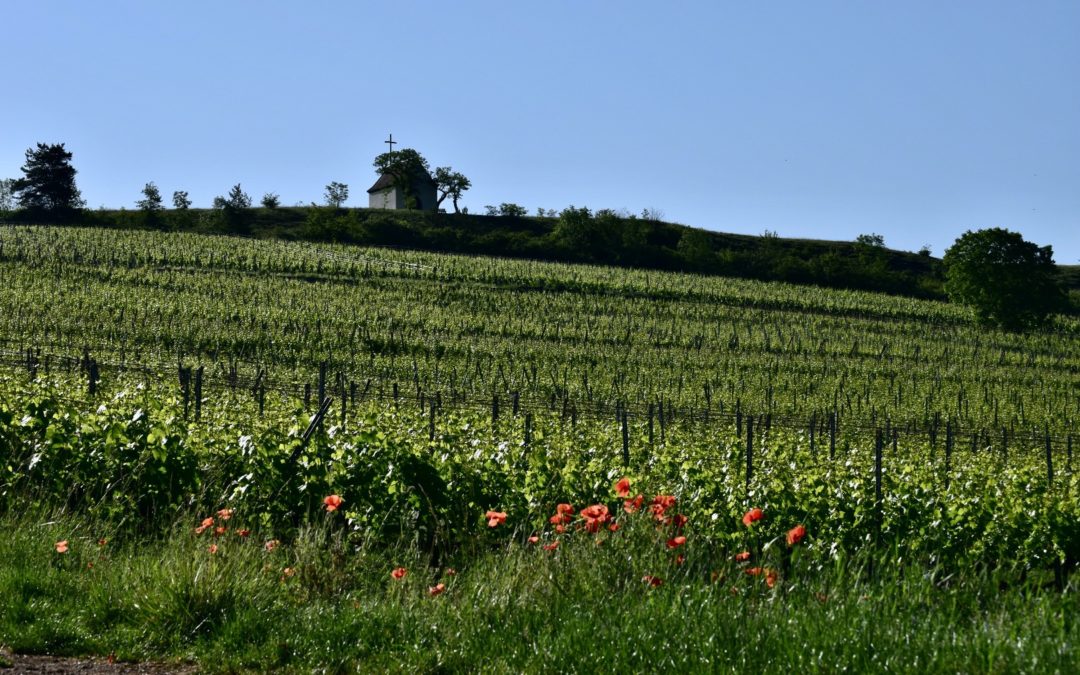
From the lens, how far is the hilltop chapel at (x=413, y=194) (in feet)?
381

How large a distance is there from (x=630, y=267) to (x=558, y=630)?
79.1m

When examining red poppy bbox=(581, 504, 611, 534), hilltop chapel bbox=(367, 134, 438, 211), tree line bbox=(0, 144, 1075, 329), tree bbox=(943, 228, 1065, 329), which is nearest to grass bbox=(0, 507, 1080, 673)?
red poppy bbox=(581, 504, 611, 534)

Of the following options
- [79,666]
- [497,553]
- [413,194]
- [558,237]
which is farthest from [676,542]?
[413,194]

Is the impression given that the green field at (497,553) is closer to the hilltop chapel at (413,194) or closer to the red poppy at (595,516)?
the red poppy at (595,516)

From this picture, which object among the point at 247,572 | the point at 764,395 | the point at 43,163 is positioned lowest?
the point at 764,395

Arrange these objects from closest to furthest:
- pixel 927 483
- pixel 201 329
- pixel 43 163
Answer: pixel 927 483 < pixel 201 329 < pixel 43 163

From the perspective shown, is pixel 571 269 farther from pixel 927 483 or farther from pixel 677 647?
pixel 677 647

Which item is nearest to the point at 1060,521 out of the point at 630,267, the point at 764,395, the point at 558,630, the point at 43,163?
the point at 558,630

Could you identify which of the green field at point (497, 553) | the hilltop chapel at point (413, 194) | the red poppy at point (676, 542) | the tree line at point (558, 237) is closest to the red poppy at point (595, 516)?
the green field at point (497, 553)

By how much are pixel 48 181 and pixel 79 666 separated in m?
96.0

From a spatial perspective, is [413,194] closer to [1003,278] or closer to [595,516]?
[1003,278]

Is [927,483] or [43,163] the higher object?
[43,163]

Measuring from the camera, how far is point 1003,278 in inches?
2726

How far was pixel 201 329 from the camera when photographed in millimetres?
45969
